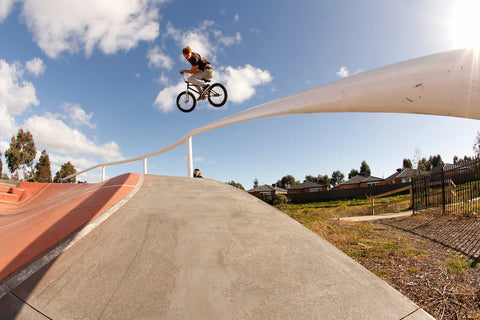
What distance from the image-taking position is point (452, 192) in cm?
928

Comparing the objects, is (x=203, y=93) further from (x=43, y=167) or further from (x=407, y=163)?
(x=407, y=163)

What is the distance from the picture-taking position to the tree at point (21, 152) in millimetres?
31141

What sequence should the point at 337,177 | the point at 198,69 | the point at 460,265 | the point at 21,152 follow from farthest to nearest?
the point at 337,177, the point at 21,152, the point at 198,69, the point at 460,265

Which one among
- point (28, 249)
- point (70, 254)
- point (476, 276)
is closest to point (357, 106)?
point (70, 254)

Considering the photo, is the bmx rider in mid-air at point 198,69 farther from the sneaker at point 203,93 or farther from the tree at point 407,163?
the tree at point 407,163

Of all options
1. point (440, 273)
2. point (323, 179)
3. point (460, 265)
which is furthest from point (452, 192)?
point (323, 179)

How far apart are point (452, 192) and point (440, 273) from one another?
8511 mm

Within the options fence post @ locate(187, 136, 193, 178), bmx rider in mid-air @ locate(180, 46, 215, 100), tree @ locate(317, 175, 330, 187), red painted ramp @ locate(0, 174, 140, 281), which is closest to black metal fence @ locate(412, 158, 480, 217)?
fence post @ locate(187, 136, 193, 178)

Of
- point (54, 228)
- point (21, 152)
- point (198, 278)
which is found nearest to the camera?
point (198, 278)

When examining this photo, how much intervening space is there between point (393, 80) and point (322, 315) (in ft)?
5.33

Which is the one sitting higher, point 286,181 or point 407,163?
point 407,163

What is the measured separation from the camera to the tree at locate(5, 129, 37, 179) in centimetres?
3114

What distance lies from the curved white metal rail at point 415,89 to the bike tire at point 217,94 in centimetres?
630

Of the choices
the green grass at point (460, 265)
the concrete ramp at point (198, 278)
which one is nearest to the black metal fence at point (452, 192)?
the green grass at point (460, 265)
